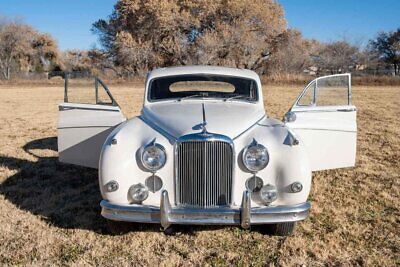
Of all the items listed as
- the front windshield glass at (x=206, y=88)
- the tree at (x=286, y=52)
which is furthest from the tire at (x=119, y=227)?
the tree at (x=286, y=52)

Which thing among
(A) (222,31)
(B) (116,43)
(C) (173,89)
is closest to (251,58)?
(A) (222,31)

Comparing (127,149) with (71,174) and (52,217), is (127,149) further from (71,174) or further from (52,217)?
(71,174)

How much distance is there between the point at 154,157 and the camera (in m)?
3.82

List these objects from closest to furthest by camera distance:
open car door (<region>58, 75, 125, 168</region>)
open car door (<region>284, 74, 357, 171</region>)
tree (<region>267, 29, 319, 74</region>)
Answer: open car door (<region>284, 74, 357, 171</region>)
open car door (<region>58, 75, 125, 168</region>)
tree (<region>267, 29, 319, 74</region>)

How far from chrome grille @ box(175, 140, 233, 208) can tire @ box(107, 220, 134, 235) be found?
2.20 ft

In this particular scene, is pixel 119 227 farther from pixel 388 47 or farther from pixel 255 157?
pixel 388 47

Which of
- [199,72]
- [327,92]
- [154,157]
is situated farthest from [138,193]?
[327,92]

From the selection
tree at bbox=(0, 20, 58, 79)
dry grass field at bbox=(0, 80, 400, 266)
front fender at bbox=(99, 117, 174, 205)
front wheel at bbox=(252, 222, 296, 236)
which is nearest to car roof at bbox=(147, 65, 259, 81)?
dry grass field at bbox=(0, 80, 400, 266)

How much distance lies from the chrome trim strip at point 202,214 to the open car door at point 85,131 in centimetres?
156

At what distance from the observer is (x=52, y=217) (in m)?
4.62

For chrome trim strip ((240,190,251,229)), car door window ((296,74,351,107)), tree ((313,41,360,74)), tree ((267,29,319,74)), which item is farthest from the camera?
tree ((313,41,360,74))

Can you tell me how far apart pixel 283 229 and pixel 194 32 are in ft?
159

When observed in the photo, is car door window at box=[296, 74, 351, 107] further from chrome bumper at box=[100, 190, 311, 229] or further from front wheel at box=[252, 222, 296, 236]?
chrome bumper at box=[100, 190, 311, 229]

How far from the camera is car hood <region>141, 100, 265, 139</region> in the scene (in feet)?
12.8
